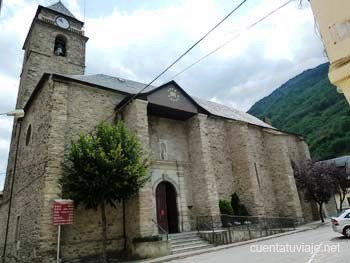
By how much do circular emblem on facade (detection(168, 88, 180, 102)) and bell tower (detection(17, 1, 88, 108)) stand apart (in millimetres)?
8254

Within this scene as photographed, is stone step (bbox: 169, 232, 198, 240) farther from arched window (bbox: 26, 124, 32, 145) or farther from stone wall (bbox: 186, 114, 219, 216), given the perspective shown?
arched window (bbox: 26, 124, 32, 145)

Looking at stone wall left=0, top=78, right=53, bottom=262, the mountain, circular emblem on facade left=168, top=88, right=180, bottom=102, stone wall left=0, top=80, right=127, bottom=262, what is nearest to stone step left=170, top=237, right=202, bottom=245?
stone wall left=0, top=80, right=127, bottom=262

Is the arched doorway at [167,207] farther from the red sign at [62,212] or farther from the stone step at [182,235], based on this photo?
the red sign at [62,212]

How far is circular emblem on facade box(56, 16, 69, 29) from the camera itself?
1994 centimetres

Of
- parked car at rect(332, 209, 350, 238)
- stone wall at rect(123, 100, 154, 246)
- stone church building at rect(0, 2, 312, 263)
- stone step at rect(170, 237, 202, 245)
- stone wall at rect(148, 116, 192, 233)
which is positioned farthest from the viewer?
stone wall at rect(148, 116, 192, 233)

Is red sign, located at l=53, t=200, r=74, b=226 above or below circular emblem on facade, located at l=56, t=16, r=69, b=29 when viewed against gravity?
below

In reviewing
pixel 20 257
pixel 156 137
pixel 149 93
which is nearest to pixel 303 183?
pixel 156 137

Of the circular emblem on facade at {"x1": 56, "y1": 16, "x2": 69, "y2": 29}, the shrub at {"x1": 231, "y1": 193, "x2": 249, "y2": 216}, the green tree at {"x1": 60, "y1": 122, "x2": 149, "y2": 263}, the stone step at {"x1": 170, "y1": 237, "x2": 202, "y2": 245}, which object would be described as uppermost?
the circular emblem on facade at {"x1": 56, "y1": 16, "x2": 69, "y2": 29}

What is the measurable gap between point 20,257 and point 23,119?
26.6 ft

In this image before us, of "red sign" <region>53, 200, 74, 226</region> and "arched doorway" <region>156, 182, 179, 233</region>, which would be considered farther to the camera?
"arched doorway" <region>156, 182, 179, 233</region>

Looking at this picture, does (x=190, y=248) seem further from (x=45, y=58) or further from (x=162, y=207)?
(x=45, y=58)

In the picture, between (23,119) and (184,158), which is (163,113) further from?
(23,119)

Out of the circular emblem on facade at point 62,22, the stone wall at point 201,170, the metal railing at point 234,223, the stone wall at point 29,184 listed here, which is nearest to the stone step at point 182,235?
the metal railing at point 234,223

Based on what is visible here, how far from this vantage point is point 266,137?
21266 millimetres
